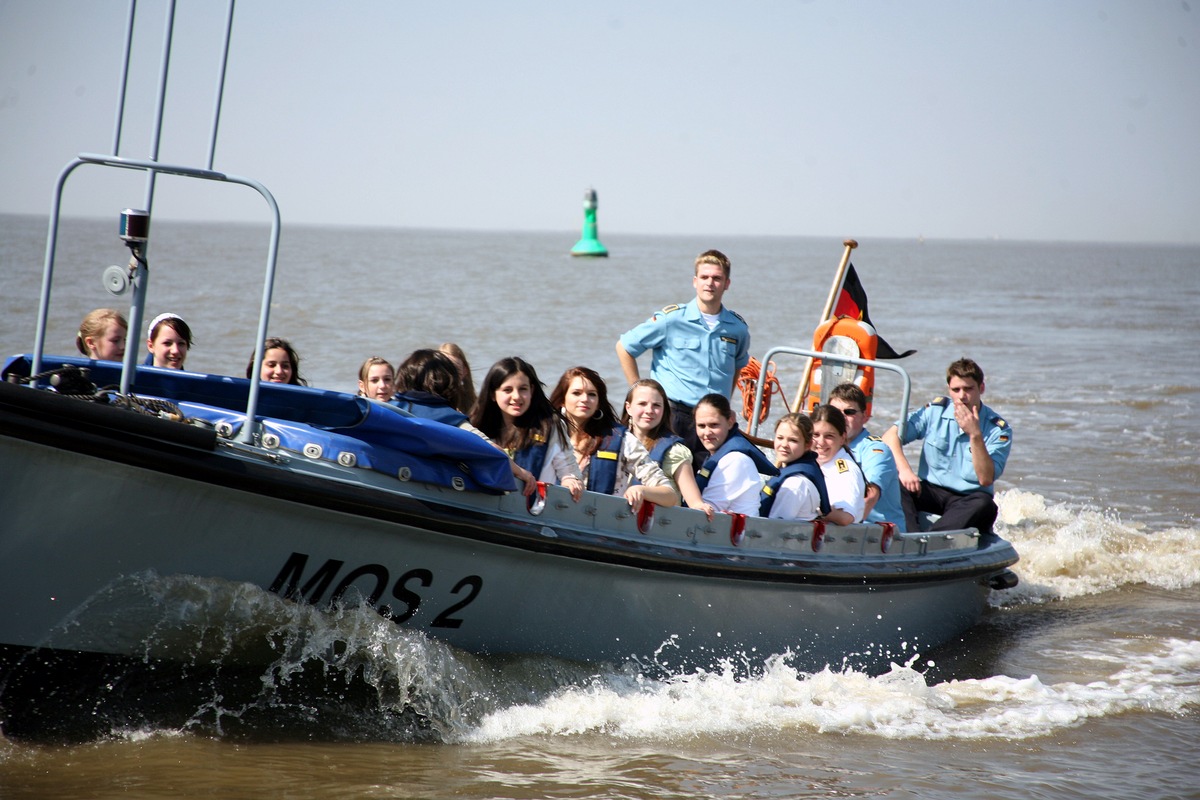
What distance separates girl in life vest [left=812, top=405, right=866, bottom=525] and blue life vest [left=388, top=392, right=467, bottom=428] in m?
2.04

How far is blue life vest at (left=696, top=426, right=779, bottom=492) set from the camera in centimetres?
568

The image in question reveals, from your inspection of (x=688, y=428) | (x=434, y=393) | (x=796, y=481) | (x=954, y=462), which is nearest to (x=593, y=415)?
(x=434, y=393)

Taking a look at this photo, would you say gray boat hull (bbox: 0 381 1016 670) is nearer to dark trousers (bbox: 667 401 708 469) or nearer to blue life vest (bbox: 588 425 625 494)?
blue life vest (bbox: 588 425 625 494)

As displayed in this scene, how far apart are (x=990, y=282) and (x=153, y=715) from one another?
185 feet

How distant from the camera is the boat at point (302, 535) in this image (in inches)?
156

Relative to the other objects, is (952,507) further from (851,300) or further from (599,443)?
(599,443)

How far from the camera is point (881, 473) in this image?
6438 mm

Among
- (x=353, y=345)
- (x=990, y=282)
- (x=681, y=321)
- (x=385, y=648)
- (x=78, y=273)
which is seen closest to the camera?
(x=385, y=648)

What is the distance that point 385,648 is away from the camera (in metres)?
4.62

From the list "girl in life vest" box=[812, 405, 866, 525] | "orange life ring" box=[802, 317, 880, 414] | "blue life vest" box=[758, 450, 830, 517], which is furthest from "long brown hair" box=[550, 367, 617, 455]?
"orange life ring" box=[802, 317, 880, 414]

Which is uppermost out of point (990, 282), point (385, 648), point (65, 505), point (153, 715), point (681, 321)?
point (990, 282)

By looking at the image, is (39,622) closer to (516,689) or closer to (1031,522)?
(516,689)

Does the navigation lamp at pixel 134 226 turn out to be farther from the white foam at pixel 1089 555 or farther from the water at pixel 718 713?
the white foam at pixel 1089 555

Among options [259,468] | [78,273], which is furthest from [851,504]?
[78,273]
